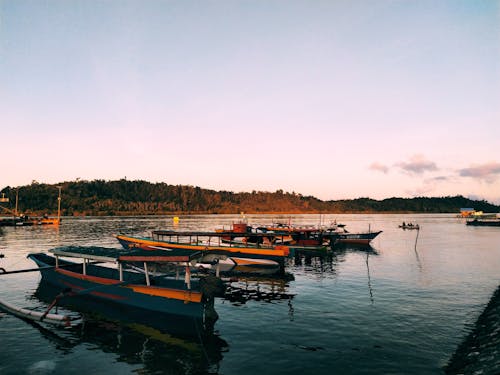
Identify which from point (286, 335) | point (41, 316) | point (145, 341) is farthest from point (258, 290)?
point (41, 316)

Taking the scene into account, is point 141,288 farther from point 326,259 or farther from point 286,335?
point 326,259

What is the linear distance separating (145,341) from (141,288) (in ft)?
14.6

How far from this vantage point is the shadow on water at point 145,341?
15.7m

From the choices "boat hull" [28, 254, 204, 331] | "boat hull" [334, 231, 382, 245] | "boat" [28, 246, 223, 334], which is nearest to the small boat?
"boat" [28, 246, 223, 334]

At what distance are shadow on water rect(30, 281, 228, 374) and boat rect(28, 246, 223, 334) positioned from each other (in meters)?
0.78

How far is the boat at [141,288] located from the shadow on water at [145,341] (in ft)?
2.57

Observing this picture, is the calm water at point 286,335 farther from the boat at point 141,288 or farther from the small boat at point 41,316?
the boat at point 141,288

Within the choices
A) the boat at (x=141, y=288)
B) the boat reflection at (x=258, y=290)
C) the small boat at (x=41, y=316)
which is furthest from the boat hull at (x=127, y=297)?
the boat reflection at (x=258, y=290)

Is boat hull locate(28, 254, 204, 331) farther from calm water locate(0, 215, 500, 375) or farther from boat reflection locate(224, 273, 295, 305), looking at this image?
boat reflection locate(224, 273, 295, 305)

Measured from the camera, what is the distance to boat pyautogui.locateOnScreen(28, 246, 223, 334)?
1998 centimetres

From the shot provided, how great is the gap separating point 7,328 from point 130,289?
7181 millimetres

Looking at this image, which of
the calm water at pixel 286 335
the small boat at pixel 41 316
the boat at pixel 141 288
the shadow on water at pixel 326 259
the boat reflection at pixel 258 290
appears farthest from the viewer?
the shadow on water at pixel 326 259

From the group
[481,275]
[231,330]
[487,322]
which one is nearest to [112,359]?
[231,330]

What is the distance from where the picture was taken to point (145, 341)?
1827 cm
